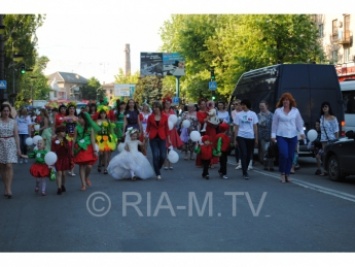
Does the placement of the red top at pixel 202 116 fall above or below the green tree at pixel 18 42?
below

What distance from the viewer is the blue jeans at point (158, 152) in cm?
1235

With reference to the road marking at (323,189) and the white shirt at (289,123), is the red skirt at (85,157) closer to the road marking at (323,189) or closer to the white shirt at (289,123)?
the white shirt at (289,123)

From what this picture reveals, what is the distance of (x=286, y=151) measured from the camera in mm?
11766

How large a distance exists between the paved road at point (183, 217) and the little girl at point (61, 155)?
0.44 metres

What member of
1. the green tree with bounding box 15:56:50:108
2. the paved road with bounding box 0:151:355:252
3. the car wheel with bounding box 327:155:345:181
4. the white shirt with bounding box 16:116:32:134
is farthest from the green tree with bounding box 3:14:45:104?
the paved road with bounding box 0:151:355:252

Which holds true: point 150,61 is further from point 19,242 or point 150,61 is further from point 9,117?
point 19,242

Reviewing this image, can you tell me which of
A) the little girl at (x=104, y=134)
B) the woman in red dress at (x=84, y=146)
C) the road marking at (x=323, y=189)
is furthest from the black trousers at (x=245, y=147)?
the woman in red dress at (x=84, y=146)

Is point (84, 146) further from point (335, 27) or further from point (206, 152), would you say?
point (335, 27)

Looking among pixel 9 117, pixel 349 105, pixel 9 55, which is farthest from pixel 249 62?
pixel 9 117

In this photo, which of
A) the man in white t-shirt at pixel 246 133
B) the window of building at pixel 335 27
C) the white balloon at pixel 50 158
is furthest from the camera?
the window of building at pixel 335 27

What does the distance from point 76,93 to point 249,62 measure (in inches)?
5326

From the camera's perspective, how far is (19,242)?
6434 mm

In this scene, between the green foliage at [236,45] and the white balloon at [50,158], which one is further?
the green foliage at [236,45]

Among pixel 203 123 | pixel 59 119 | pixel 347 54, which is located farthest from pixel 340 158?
pixel 347 54
